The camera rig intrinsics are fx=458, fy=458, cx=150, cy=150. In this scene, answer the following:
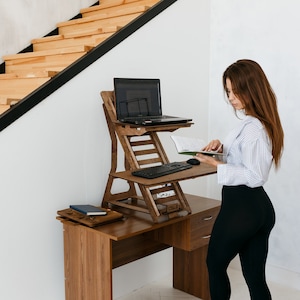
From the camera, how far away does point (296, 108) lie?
3129mm

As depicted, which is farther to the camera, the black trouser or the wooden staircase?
the wooden staircase

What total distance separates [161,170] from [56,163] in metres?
0.61

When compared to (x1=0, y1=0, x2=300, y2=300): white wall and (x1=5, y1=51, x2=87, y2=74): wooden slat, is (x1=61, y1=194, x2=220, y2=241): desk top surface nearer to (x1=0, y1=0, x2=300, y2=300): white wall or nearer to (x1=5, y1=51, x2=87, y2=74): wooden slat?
(x1=0, y1=0, x2=300, y2=300): white wall

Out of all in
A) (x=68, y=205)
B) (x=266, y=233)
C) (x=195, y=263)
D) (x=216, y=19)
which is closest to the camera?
(x=266, y=233)

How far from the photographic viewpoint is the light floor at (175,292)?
10.0ft

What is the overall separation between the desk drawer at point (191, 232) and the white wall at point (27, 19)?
1932 mm

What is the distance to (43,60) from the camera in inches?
130

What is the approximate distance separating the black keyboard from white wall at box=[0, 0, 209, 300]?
18.7 inches

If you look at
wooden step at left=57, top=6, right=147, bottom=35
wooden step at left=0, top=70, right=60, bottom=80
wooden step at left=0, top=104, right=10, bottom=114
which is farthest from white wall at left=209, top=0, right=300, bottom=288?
wooden step at left=0, top=104, right=10, bottom=114

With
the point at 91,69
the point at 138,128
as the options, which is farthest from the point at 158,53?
the point at 138,128

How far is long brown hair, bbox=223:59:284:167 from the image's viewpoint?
6.45ft

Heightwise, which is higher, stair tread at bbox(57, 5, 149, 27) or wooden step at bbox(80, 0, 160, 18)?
wooden step at bbox(80, 0, 160, 18)

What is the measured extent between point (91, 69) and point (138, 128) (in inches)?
19.8

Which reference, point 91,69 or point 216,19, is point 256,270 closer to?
point 91,69
